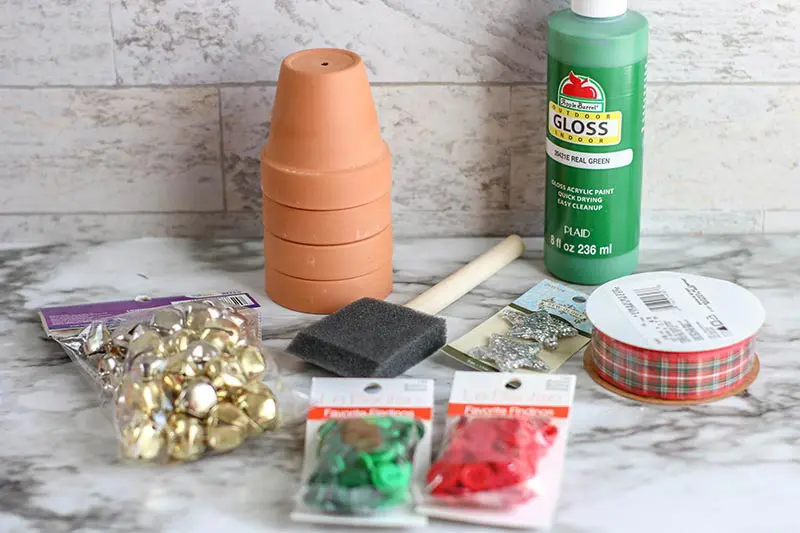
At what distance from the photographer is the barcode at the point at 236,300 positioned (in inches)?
38.7

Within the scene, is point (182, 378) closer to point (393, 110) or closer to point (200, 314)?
point (200, 314)

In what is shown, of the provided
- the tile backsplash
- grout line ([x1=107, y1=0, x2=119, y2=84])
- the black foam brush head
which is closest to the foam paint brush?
the black foam brush head

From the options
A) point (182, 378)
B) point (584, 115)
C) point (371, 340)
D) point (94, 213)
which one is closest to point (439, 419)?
point (371, 340)

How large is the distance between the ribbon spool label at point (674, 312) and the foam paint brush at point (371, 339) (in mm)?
130

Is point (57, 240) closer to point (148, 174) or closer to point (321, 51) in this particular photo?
→ point (148, 174)

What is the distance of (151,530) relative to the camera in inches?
29.0

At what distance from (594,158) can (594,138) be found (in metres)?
0.02

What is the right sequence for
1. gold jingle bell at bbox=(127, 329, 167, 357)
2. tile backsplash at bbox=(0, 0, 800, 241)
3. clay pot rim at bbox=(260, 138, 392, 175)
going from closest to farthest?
gold jingle bell at bbox=(127, 329, 167, 357) < clay pot rim at bbox=(260, 138, 392, 175) < tile backsplash at bbox=(0, 0, 800, 241)

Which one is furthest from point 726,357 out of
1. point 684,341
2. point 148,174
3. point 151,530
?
point 148,174

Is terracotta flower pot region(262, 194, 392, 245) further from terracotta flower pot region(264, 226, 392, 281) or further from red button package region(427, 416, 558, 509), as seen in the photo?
red button package region(427, 416, 558, 509)

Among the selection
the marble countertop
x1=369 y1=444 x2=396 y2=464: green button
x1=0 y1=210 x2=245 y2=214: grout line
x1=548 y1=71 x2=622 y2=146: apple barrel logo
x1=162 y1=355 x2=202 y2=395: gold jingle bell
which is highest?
x1=548 y1=71 x2=622 y2=146: apple barrel logo

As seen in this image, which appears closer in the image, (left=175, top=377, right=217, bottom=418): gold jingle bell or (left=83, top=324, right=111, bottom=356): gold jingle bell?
(left=175, top=377, right=217, bottom=418): gold jingle bell

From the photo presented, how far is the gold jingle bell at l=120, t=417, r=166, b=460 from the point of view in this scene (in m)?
0.79

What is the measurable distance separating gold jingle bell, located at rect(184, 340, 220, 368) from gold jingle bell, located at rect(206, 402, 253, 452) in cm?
3
